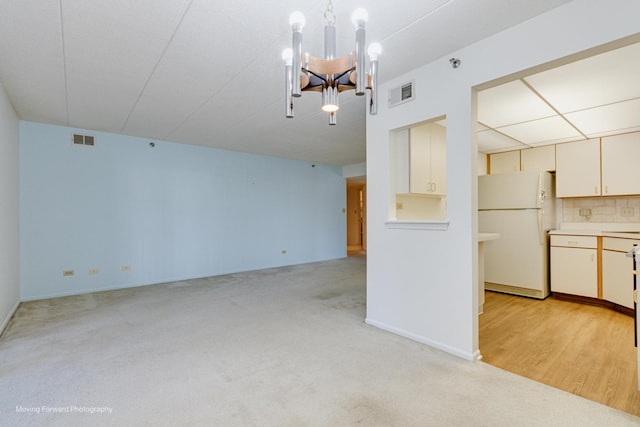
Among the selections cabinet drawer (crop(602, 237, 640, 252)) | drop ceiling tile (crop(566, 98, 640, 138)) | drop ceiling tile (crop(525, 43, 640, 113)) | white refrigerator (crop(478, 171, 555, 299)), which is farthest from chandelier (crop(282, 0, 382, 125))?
cabinet drawer (crop(602, 237, 640, 252))

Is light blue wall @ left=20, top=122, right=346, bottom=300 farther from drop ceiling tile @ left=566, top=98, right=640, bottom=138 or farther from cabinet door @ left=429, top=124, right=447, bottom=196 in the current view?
drop ceiling tile @ left=566, top=98, right=640, bottom=138

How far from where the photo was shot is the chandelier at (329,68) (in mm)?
1509

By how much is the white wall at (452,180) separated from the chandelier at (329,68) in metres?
0.96

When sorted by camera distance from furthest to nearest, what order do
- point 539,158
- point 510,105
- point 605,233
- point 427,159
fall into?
point 539,158
point 605,233
point 427,159
point 510,105

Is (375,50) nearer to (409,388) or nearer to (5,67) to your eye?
(409,388)

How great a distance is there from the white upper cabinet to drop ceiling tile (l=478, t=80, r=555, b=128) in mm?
526

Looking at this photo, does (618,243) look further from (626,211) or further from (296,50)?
(296,50)

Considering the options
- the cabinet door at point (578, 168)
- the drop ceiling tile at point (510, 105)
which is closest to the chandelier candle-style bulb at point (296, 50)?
the drop ceiling tile at point (510, 105)

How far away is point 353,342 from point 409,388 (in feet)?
2.53

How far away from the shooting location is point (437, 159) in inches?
136

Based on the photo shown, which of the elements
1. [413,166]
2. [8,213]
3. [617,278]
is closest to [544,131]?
[617,278]

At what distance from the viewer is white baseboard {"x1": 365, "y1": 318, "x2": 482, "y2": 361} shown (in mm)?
2315

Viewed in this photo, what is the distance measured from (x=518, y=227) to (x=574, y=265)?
773 mm

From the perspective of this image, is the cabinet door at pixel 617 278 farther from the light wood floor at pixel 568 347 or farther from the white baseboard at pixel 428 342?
the white baseboard at pixel 428 342
